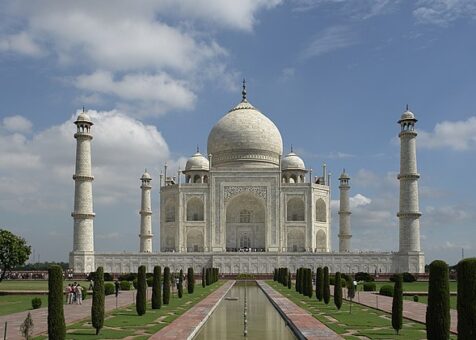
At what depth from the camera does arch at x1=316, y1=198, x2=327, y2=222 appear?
131ft

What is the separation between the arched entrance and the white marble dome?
9.00 feet

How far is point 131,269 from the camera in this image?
3462 cm

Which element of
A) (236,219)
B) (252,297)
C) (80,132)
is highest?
(80,132)

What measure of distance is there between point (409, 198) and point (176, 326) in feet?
76.9

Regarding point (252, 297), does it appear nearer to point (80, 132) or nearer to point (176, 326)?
point (176, 326)

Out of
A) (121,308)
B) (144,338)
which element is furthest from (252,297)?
(144,338)

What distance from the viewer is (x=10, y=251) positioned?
22.4 m

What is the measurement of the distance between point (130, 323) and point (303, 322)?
3418 millimetres

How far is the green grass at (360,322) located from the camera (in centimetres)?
1147

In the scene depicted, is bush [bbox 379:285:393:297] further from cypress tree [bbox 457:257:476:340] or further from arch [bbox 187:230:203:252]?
arch [bbox 187:230:203:252]

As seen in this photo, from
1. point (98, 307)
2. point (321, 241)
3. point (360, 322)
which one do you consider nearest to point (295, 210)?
point (321, 241)

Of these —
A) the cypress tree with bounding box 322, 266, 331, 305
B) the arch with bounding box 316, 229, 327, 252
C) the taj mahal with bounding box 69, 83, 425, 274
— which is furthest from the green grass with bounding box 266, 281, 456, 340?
the arch with bounding box 316, 229, 327, 252

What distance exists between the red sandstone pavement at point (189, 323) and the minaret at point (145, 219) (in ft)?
75.9

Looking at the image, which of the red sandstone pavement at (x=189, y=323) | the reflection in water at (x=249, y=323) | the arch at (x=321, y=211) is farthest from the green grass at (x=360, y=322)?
the arch at (x=321, y=211)
